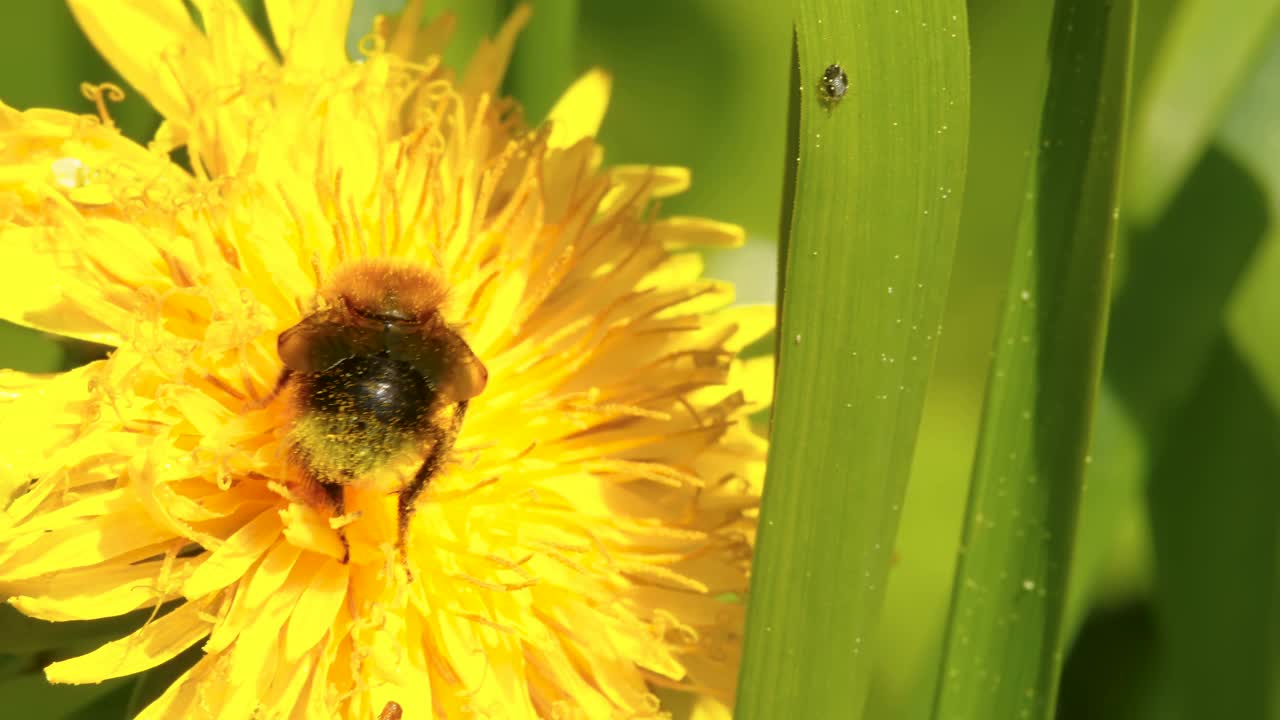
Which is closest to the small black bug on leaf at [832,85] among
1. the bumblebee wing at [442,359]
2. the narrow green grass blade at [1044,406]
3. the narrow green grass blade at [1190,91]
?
the narrow green grass blade at [1044,406]

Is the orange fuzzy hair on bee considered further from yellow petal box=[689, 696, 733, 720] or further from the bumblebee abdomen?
yellow petal box=[689, 696, 733, 720]

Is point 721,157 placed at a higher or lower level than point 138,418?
higher

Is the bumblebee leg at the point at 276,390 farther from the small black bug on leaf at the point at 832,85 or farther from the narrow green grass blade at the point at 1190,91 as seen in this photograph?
the narrow green grass blade at the point at 1190,91

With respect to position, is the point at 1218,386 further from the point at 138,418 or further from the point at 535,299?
the point at 138,418

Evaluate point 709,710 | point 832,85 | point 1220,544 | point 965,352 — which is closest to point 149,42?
point 832,85

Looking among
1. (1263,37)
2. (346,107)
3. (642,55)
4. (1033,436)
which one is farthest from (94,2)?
(1263,37)
